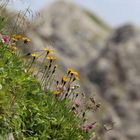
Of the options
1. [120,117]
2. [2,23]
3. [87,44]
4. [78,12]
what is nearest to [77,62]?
[87,44]

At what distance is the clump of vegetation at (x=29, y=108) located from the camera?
24.1ft

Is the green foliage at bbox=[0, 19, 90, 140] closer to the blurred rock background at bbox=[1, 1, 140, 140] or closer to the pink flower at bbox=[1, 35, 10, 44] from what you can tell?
the pink flower at bbox=[1, 35, 10, 44]

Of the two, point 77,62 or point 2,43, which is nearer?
point 2,43

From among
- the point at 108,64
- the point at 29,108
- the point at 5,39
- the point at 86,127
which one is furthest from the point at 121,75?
the point at 29,108

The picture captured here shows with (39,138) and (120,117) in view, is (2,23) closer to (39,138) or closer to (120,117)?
(39,138)

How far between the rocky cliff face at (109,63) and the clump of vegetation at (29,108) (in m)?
27.6

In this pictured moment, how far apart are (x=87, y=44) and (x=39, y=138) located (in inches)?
3345

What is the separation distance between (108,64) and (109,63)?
286mm

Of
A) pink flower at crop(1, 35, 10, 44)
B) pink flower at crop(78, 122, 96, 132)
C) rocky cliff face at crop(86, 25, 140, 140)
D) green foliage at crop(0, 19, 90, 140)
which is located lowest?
green foliage at crop(0, 19, 90, 140)

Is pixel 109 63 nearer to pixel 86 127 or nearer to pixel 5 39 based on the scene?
pixel 86 127

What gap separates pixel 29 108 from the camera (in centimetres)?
790

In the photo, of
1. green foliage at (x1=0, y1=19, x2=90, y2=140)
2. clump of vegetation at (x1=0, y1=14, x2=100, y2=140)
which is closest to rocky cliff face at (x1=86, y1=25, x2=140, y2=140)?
Result: clump of vegetation at (x1=0, y1=14, x2=100, y2=140)

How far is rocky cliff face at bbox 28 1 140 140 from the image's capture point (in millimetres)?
50719

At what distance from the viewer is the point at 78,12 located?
98.6 meters
